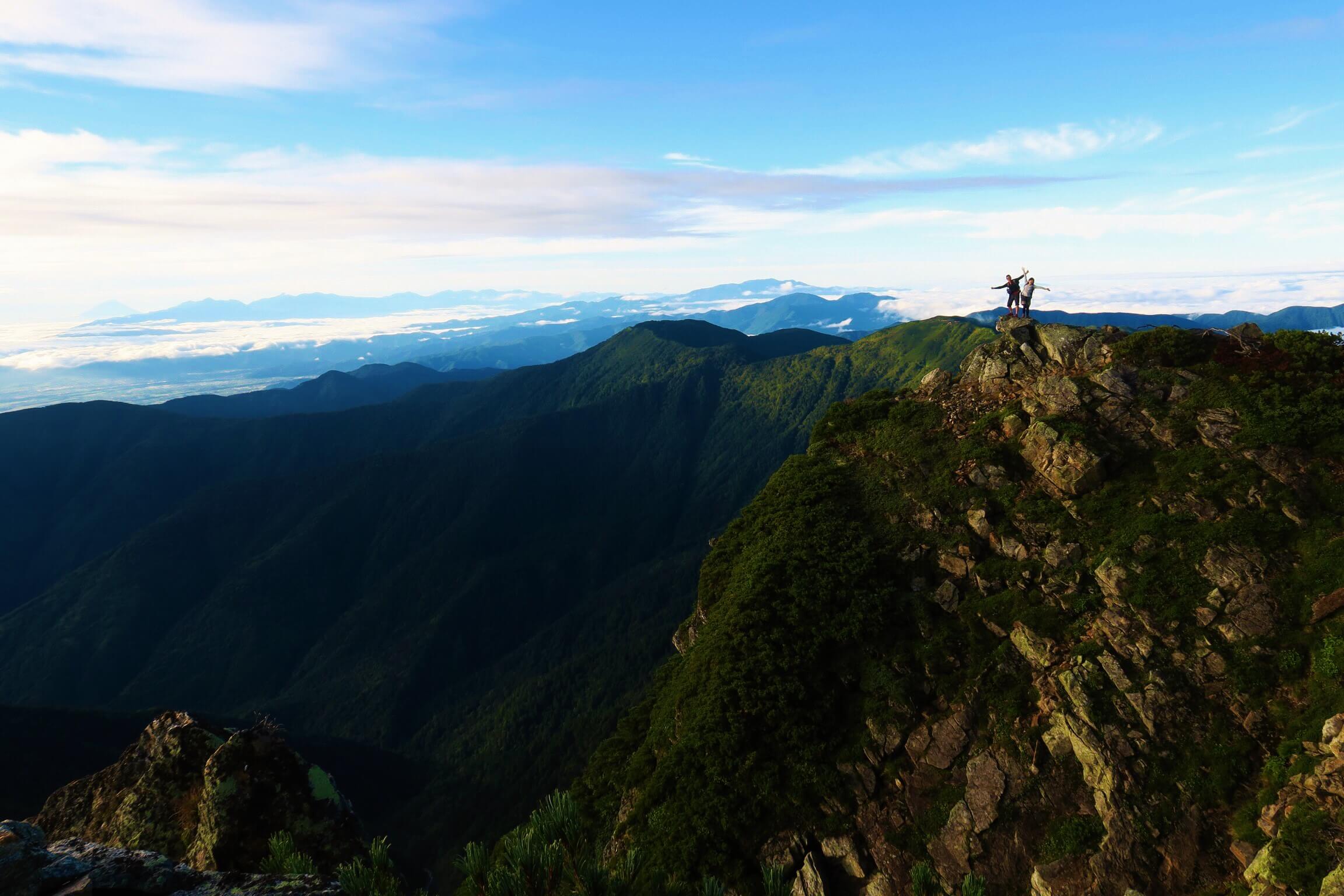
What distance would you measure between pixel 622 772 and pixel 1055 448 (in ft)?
127

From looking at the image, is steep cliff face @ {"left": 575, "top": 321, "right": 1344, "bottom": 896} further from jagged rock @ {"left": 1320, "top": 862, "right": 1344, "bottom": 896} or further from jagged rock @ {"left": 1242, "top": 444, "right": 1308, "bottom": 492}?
jagged rock @ {"left": 1320, "top": 862, "right": 1344, "bottom": 896}

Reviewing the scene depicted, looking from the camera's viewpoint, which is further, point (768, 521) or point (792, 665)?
point (768, 521)

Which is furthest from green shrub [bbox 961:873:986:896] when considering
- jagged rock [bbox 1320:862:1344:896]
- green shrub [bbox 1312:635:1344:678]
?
green shrub [bbox 1312:635:1344:678]

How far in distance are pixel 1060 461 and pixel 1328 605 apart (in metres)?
14.4

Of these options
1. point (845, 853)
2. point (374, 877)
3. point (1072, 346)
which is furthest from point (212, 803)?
point (1072, 346)

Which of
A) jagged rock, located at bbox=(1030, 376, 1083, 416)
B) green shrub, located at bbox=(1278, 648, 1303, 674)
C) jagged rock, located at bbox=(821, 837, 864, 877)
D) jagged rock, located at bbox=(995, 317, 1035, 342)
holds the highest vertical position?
jagged rock, located at bbox=(995, 317, 1035, 342)

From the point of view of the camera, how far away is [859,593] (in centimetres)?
4091

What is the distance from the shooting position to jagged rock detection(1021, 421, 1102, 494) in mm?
39562

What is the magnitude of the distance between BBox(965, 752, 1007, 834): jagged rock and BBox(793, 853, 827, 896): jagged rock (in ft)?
27.1

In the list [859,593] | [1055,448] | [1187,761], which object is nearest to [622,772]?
[859,593]

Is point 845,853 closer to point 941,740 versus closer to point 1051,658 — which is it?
point 941,740

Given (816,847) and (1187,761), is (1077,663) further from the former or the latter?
(816,847)

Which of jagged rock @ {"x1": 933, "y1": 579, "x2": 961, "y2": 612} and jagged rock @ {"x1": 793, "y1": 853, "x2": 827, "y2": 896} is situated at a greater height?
jagged rock @ {"x1": 933, "y1": 579, "x2": 961, "y2": 612}

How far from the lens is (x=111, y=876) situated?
977 centimetres
